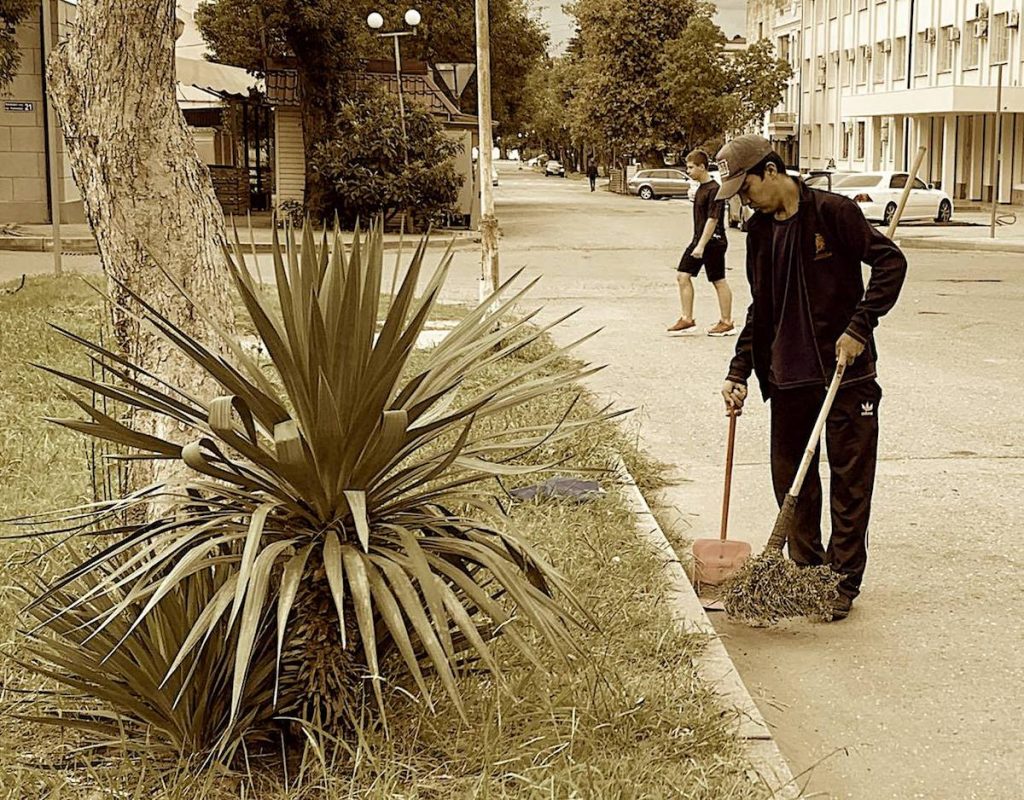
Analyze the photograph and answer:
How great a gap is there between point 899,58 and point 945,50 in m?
4.40

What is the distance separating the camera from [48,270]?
21.5 meters

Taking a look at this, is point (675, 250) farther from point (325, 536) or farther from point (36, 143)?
point (325, 536)

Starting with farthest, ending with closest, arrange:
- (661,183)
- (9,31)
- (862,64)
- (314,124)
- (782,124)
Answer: (782,124), (661,183), (862,64), (314,124), (9,31)

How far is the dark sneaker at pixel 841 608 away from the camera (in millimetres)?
5801

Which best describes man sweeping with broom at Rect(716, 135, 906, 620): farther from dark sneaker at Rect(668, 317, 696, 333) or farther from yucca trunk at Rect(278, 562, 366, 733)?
dark sneaker at Rect(668, 317, 696, 333)

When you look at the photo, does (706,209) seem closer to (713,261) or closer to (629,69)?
(713,261)

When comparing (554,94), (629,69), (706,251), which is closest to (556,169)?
(554,94)

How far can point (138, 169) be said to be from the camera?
4.99m

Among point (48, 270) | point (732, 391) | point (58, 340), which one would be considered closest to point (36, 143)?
point (48, 270)

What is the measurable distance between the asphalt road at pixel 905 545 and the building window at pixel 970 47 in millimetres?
37299

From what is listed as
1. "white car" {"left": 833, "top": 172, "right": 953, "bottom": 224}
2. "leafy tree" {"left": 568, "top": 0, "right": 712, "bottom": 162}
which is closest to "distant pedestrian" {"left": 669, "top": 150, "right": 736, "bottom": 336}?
"white car" {"left": 833, "top": 172, "right": 953, "bottom": 224}

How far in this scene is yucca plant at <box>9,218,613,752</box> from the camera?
3.64m

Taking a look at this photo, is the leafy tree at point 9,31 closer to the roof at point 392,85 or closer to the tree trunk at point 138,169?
the roof at point 392,85

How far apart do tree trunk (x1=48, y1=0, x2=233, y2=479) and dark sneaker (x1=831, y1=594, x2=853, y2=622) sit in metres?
2.53
